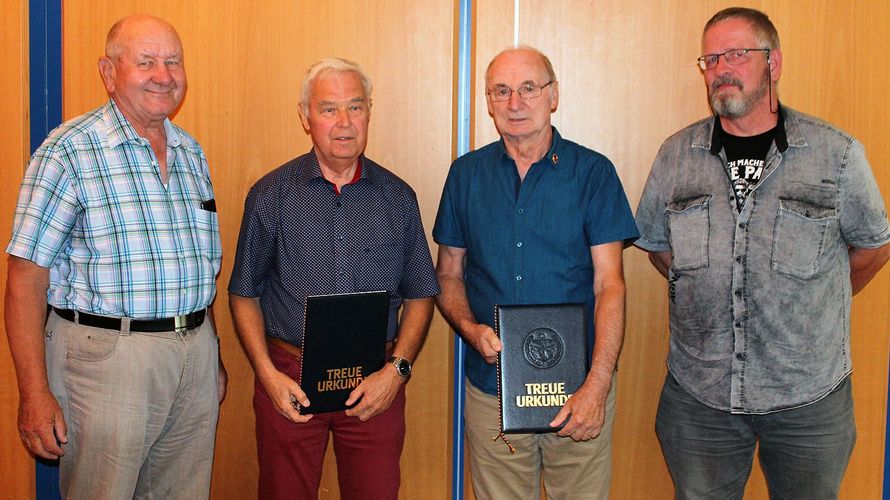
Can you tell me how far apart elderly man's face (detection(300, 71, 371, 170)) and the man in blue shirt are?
0.45 meters

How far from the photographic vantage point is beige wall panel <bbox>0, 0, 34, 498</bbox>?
3.14 meters

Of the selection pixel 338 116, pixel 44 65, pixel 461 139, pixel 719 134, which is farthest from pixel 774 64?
pixel 44 65

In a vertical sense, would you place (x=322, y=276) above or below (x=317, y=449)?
above

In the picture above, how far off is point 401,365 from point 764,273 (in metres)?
1.25

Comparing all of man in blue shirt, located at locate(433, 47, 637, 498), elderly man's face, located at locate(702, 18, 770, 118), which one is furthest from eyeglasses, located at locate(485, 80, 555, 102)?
elderly man's face, located at locate(702, 18, 770, 118)

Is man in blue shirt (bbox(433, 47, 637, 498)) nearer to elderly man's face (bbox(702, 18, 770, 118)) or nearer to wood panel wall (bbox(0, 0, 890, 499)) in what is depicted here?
elderly man's face (bbox(702, 18, 770, 118))

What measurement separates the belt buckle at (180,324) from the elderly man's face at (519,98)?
122 centimetres

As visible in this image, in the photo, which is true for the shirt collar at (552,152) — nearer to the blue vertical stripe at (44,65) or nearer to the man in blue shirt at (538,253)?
the man in blue shirt at (538,253)

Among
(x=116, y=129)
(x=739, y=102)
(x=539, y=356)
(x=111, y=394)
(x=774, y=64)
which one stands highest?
(x=774, y=64)

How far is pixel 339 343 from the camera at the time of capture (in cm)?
249

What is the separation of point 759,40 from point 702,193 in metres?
0.54

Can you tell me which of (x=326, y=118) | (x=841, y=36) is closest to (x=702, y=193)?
(x=841, y=36)

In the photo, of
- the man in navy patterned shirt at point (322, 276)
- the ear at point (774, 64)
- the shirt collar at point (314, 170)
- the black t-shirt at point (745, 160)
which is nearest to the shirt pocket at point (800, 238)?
the black t-shirt at point (745, 160)

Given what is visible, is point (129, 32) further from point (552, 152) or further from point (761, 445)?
point (761, 445)
